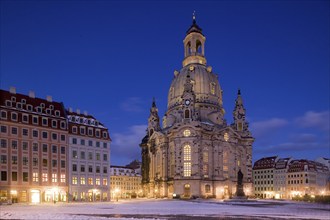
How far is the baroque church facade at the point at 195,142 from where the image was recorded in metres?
129

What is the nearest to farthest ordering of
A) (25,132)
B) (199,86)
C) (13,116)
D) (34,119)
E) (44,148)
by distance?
1. (13,116)
2. (25,132)
3. (34,119)
4. (44,148)
5. (199,86)

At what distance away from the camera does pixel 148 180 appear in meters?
149

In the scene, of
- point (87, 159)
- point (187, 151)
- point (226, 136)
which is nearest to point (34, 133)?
point (87, 159)

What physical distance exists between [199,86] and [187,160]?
29209 millimetres

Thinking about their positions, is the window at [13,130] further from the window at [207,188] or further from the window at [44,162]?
the window at [207,188]

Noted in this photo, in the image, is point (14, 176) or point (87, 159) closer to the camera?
point (14, 176)

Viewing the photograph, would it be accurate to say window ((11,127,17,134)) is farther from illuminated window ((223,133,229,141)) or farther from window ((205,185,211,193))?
illuminated window ((223,133,229,141))

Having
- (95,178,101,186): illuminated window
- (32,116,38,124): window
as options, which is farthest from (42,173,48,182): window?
(95,178,101,186): illuminated window

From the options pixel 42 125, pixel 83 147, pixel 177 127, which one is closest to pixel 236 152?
pixel 177 127

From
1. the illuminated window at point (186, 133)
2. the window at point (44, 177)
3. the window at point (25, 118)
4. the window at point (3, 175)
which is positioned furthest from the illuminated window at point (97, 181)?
the illuminated window at point (186, 133)

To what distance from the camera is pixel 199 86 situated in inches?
5709

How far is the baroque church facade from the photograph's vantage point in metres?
Answer: 129

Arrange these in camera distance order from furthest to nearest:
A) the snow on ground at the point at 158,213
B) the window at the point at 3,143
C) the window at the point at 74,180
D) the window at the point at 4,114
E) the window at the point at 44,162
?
the window at the point at 74,180
the window at the point at 44,162
the window at the point at 4,114
the window at the point at 3,143
the snow on ground at the point at 158,213

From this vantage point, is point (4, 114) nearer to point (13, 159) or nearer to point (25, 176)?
point (13, 159)
